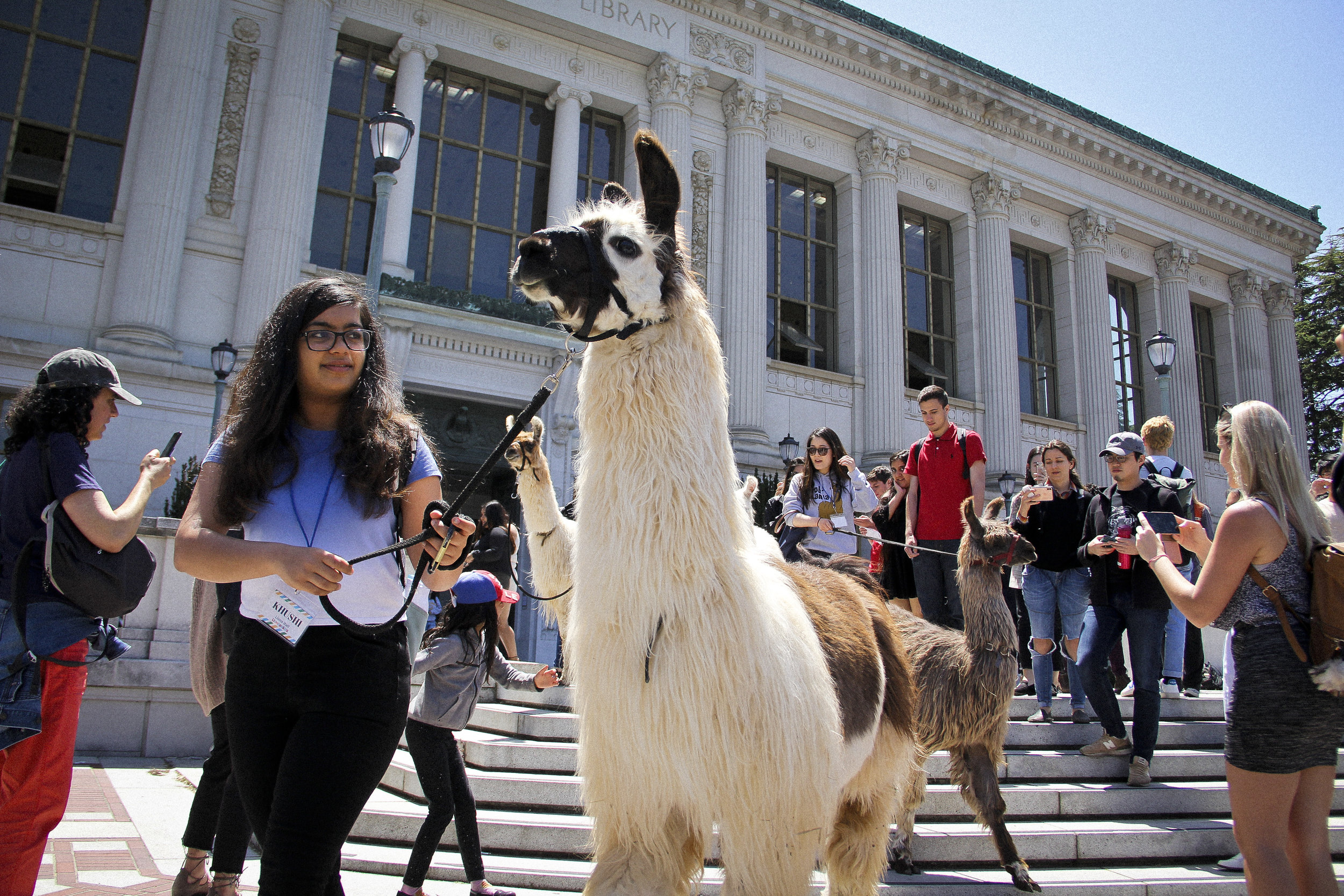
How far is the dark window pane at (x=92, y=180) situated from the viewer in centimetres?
1432

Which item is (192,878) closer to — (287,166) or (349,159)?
(287,166)

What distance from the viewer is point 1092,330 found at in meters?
24.4

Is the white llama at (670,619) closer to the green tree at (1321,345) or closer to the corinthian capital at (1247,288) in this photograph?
the corinthian capital at (1247,288)

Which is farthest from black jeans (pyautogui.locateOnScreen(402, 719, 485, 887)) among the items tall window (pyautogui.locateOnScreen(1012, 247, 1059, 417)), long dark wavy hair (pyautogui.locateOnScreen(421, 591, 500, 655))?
tall window (pyautogui.locateOnScreen(1012, 247, 1059, 417))

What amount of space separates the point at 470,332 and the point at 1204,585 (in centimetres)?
1408

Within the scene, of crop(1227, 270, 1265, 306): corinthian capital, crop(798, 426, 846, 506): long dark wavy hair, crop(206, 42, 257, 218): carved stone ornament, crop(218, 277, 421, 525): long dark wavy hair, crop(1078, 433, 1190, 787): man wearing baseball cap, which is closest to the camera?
crop(218, 277, 421, 525): long dark wavy hair

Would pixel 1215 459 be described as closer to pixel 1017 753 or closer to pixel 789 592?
pixel 1017 753

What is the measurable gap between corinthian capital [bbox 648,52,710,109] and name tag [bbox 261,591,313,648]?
711 inches

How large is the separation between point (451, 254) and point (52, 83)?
24.1 ft

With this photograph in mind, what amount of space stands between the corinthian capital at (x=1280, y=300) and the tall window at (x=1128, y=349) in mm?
5926

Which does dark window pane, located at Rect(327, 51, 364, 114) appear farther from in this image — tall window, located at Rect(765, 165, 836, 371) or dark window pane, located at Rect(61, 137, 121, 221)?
tall window, located at Rect(765, 165, 836, 371)

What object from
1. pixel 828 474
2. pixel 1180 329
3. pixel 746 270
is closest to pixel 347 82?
pixel 746 270

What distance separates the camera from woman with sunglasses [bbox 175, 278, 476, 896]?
1902mm

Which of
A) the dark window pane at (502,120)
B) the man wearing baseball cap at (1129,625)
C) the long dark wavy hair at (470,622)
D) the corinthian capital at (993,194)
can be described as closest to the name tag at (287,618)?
the long dark wavy hair at (470,622)
